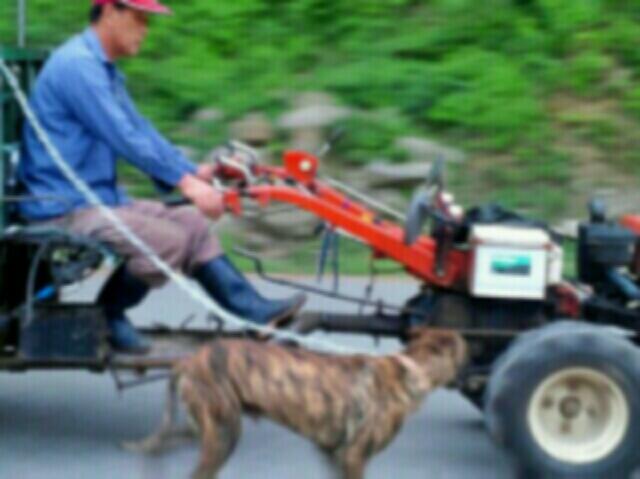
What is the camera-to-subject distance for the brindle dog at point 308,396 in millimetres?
6016

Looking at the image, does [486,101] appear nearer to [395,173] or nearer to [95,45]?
[395,173]

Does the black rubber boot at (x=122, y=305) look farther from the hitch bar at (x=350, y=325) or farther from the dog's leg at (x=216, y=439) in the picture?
the dog's leg at (x=216, y=439)

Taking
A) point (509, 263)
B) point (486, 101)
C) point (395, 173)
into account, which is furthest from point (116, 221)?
point (486, 101)

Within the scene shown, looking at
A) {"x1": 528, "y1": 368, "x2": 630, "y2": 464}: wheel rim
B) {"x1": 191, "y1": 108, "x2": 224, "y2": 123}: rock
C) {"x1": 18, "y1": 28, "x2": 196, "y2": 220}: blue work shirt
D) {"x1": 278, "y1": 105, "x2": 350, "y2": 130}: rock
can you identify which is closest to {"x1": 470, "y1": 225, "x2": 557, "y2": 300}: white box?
{"x1": 528, "y1": 368, "x2": 630, "y2": 464}: wheel rim

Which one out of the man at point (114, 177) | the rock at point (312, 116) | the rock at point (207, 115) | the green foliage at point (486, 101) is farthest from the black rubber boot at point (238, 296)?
the green foliage at point (486, 101)

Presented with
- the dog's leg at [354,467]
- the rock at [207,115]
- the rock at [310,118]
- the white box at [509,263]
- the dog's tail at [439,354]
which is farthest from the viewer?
the rock at [207,115]

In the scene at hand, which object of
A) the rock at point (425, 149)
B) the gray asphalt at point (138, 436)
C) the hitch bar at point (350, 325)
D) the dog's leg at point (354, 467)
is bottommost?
the gray asphalt at point (138, 436)

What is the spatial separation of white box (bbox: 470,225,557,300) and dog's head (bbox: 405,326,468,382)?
454 mm

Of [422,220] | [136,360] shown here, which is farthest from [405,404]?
[136,360]

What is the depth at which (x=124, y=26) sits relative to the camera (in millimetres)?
6953

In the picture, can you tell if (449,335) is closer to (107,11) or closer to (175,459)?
(175,459)

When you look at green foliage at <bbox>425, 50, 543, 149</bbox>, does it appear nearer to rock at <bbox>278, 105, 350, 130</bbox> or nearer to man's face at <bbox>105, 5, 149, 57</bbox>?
rock at <bbox>278, 105, 350, 130</bbox>

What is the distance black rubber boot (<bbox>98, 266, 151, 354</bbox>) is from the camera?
274 inches

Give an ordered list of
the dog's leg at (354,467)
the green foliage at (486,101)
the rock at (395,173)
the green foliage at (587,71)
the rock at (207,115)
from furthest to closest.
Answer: the green foliage at (587,71)
the green foliage at (486,101)
the rock at (207,115)
the rock at (395,173)
the dog's leg at (354,467)
